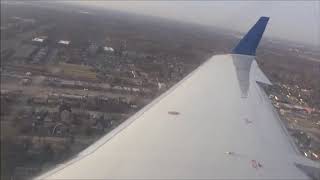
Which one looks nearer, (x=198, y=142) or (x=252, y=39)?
(x=198, y=142)

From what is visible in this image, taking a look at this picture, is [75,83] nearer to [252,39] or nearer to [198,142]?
[252,39]

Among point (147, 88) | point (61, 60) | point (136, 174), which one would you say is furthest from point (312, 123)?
point (136, 174)

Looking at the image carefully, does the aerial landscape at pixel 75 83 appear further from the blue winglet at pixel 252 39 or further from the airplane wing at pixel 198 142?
the blue winglet at pixel 252 39

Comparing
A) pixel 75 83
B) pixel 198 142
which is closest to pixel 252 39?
pixel 198 142

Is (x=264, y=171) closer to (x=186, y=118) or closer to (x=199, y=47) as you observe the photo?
(x=186, y=118)

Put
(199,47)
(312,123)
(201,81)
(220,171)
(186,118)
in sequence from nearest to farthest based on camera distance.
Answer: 1. (220,171)
2. (186,118)
3. (201,81)
4. (312,123)
5. (199,47)
